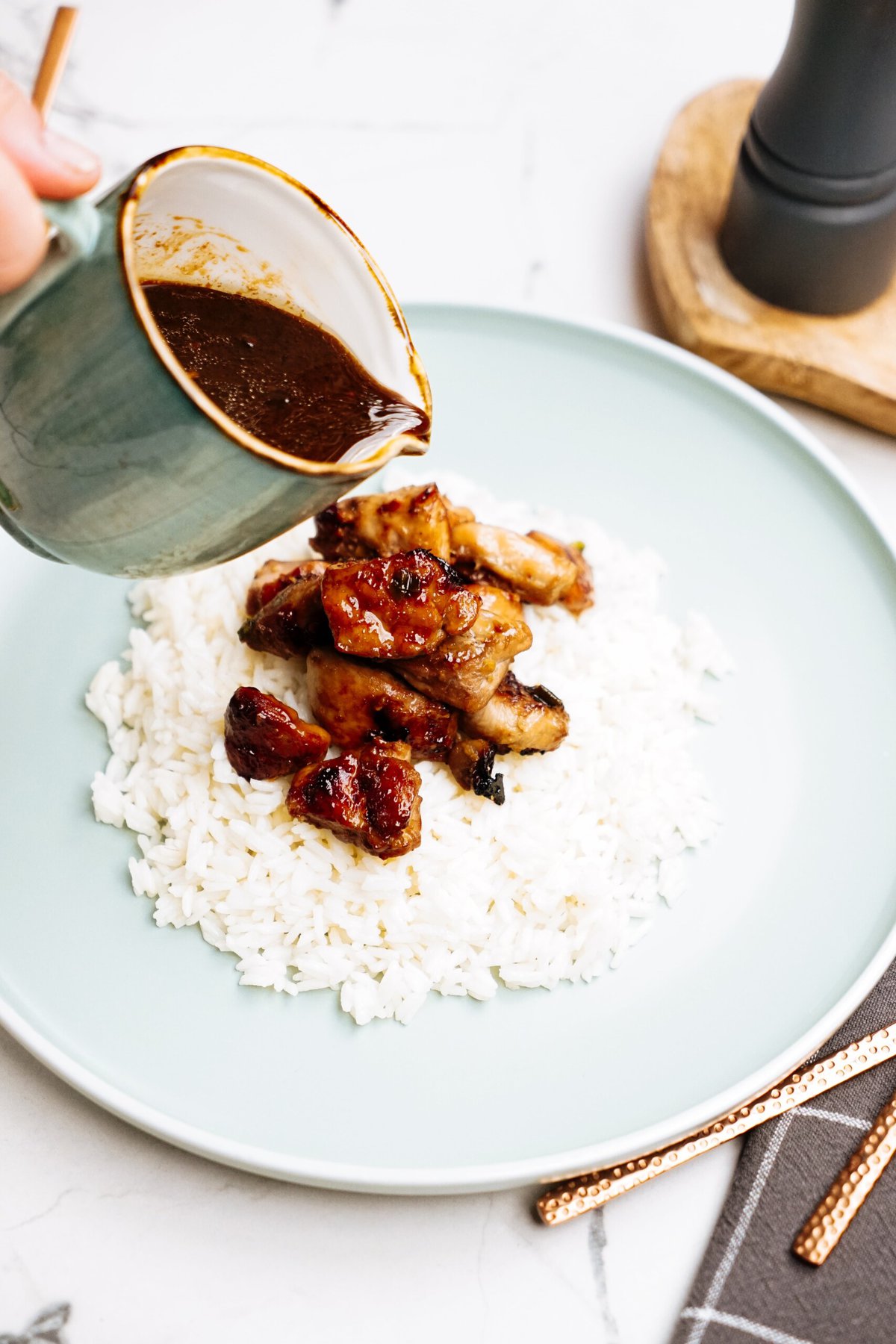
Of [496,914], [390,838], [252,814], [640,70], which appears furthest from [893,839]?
[640,70]

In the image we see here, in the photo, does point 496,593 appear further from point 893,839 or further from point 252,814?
point 893,839

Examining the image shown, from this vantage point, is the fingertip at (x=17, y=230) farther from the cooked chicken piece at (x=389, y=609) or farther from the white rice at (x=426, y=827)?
the white rice at (x=426, y=827)

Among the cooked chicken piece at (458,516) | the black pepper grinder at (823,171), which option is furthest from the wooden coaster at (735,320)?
→ the cooked chicken piece at (458,516)

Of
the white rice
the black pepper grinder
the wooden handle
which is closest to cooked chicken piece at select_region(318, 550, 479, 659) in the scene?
the white rice

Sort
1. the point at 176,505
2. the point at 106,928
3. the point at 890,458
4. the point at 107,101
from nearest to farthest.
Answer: the point at 176,505 < the point at 106,928 < the point at 890,458 < the point at 107,101

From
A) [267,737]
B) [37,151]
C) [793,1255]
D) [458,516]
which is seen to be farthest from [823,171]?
[793,1255]

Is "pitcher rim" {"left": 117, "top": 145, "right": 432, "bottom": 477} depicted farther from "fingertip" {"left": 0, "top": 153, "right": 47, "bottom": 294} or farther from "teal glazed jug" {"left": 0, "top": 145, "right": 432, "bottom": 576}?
"fingertip" {"left": 0, "top": 153, "right": 47, "bottom": 294}
